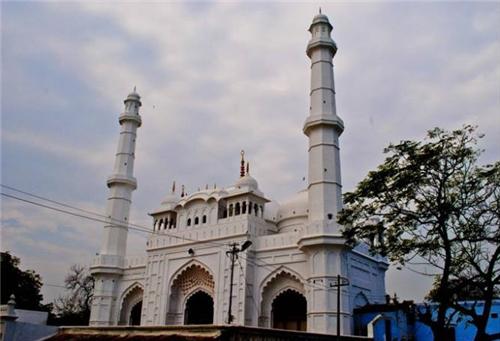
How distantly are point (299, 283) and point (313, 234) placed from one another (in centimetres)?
263

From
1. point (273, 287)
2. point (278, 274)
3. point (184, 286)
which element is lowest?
point (273, 287)

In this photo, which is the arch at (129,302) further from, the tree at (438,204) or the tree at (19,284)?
the tree at (438,204)

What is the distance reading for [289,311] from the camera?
2128cm

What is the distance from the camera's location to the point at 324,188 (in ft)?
65.1

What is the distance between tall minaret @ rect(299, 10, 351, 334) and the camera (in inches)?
714

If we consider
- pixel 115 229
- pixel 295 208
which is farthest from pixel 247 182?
pixel 115 229

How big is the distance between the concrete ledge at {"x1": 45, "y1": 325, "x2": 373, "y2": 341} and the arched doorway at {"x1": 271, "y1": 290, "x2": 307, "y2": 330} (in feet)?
16.8

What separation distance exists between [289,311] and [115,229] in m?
11.4

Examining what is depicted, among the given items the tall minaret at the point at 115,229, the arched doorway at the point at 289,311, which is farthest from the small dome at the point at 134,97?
the arched doorway at the point at 289,311

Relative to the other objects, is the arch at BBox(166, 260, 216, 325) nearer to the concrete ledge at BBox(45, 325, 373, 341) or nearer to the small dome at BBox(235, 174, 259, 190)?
the small dome at BBox(235, 174, 259, 190)

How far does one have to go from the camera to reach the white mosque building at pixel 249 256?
18953mm

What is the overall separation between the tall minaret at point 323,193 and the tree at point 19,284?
20.0 metres

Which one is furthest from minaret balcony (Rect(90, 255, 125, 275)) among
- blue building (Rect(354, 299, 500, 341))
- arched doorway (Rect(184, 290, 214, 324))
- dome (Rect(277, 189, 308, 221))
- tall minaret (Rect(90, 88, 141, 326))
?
blue building (Rect(354, 299, 500, 341))

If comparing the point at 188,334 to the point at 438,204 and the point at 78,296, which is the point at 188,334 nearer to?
the point at 438,204
